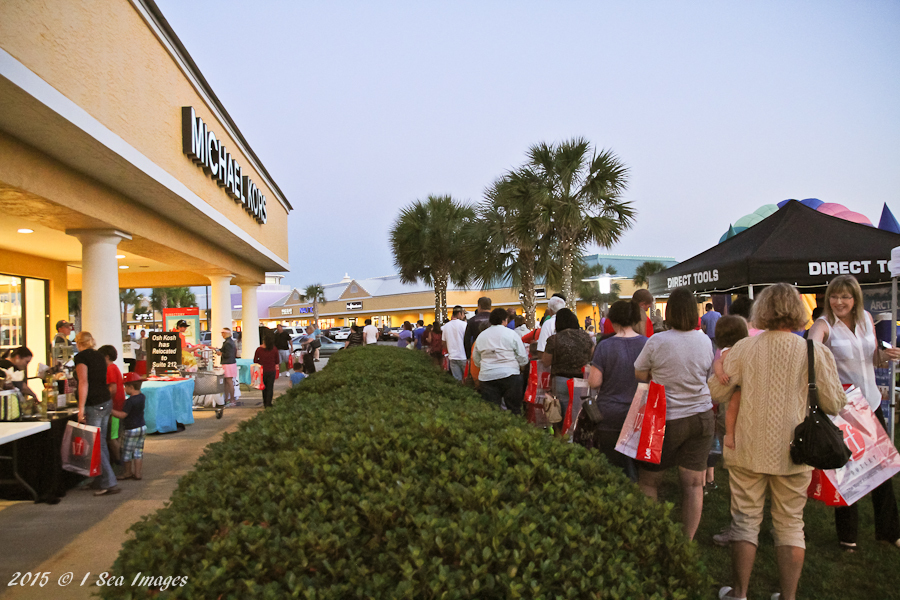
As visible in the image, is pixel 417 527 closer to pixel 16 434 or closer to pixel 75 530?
pixel 75 530

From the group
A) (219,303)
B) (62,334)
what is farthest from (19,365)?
(219,303)

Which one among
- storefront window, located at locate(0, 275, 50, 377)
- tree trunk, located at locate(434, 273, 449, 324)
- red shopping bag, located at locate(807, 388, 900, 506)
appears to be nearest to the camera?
red shopping bag, located at locate(807, 388, 900, 506)

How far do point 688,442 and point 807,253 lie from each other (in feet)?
19.9

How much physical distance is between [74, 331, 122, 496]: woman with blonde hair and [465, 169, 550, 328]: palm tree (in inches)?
458

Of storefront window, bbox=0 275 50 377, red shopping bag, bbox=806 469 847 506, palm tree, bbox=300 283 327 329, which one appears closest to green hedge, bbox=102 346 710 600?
red shopping bag, bbox=806 469 847 506

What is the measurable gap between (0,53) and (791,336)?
21.1 feet

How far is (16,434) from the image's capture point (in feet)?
17.1

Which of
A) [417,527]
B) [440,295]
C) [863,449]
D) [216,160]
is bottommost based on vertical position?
[863,449]

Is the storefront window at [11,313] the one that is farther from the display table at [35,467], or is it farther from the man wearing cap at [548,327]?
the man wearing cap at [548,327]

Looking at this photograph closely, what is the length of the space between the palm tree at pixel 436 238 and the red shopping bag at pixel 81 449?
66.7ft

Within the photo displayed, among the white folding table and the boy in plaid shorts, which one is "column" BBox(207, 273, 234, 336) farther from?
the white folding table

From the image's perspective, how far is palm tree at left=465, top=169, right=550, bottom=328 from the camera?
61.5 feet

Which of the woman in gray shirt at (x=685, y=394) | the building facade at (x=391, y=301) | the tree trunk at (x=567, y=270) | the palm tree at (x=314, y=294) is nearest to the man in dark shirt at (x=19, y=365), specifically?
the woman in gray shirt at (x=685, y=394)

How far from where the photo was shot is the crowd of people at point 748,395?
10.0 ft
